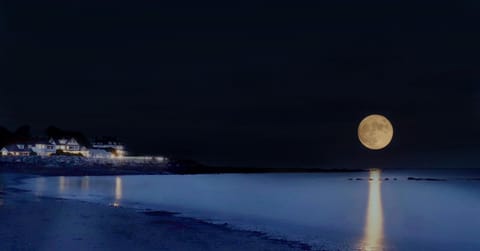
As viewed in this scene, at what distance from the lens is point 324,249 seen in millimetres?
19156

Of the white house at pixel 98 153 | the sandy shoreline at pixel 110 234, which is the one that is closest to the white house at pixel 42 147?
the white house at pixel 98 153

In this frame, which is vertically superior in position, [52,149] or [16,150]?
[52,149]

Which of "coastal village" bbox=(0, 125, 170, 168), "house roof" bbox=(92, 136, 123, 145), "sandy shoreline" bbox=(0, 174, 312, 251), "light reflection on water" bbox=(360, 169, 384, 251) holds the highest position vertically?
"house roof" bbox=(92, 136, 123, 145)

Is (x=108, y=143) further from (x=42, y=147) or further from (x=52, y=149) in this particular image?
(x=42, y=147)

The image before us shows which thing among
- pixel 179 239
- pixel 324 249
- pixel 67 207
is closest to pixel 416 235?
pixel 324 249

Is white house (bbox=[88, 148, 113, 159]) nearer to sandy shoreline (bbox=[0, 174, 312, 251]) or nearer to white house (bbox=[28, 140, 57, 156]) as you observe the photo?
white house (bbox=[28, 140, 57, 156])

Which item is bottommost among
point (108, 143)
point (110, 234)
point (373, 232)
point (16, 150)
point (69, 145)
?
point (373, 232)

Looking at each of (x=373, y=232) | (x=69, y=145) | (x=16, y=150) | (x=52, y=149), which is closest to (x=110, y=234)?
(x=373, y=232)

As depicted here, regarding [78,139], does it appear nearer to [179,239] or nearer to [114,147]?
[114,147]

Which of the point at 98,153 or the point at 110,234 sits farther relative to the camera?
the point at 98,153

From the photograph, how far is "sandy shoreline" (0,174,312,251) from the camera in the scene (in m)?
17.0

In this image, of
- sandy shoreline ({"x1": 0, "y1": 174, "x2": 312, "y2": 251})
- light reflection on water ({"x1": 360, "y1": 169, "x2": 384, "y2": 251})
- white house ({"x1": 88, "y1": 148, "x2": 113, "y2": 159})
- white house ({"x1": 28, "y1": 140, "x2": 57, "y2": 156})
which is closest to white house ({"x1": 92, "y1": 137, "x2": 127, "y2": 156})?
white house ({"x1": 88, "y1": 148, "x2": 113, "y2": 159})

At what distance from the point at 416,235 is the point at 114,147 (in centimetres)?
16855

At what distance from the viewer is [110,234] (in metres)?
19.4
